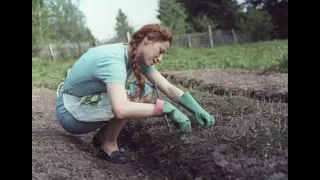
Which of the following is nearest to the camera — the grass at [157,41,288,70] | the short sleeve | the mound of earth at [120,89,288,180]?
the mound of earth at [120,89,288,180]

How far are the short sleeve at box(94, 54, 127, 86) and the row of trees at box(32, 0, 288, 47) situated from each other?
0.35 ft

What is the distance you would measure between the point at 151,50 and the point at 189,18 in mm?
231

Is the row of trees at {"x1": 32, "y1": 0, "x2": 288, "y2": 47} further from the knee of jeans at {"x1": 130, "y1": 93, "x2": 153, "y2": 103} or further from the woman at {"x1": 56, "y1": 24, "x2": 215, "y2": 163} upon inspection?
the knee of jeans at {"x1": 130, "y1": 93, "x2": 153, "y2": 103}

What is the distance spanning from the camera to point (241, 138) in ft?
4.66

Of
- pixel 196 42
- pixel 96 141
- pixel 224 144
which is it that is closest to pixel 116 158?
pixel 96 141

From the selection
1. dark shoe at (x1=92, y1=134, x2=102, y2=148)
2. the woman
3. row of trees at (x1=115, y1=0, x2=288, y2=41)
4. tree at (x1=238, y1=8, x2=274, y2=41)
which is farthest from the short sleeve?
tree at (x1=238, y1=8, x2=274, y2=41)

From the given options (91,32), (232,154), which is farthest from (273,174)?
(91,32)

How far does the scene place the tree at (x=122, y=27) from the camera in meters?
1.52

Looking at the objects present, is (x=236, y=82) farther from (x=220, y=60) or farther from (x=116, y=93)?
(x=116, y=93)

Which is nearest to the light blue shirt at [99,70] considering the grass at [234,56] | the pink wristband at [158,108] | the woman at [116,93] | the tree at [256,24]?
the woman at [116,93]

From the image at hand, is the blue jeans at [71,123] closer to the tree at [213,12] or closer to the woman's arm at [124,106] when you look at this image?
the woman's arm at [124,106]

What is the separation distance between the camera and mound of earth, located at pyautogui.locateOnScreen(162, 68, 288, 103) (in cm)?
159

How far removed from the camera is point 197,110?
4.90ft

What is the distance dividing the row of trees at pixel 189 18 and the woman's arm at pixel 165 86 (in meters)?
0.14
